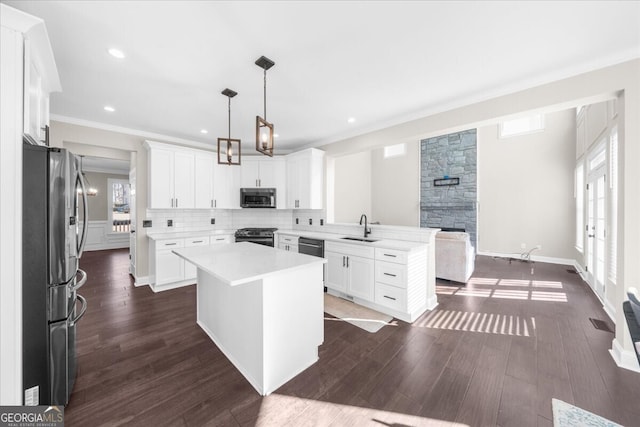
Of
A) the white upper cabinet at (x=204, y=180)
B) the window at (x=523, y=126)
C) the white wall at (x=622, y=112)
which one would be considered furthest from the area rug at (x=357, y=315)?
the window at (x=523, y=126)

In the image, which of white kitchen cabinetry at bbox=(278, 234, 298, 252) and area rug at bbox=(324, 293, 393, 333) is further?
white kitchen cabinetry at bbox=(278, 234, 298, 252)

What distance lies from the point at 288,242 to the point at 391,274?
2106 mm

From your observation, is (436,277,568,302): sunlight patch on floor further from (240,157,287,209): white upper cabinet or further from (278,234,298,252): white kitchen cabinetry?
(240,157,287,209): white upper cabinet

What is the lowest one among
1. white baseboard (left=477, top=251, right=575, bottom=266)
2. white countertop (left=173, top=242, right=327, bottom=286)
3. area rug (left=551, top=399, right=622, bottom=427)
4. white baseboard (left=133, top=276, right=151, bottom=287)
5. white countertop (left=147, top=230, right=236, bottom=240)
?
area rug (left=551, top=399, right=622, bottom=427)

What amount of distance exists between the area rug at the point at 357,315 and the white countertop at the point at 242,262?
46.6 inches

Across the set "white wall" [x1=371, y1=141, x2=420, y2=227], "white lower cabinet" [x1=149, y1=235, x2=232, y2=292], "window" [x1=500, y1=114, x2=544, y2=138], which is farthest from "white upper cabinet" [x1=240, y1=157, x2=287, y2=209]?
"window" [x1=500, y1=114, x2=544, y2=138]

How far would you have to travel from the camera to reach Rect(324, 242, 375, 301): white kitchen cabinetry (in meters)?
3.25

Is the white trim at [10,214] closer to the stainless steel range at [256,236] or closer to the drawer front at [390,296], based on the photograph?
the drawer front at [390,296]

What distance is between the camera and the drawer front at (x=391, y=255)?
2.90 m

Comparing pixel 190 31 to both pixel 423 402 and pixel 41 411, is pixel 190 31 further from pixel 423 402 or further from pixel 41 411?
pixel 423 402

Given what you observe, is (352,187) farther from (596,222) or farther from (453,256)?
(596,222)

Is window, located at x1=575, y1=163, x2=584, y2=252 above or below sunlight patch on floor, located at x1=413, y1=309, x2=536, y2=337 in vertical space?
above

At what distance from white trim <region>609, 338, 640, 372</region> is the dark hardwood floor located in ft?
0.22

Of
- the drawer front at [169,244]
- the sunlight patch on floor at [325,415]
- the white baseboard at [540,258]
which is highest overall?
the drawer front at [169,244]
